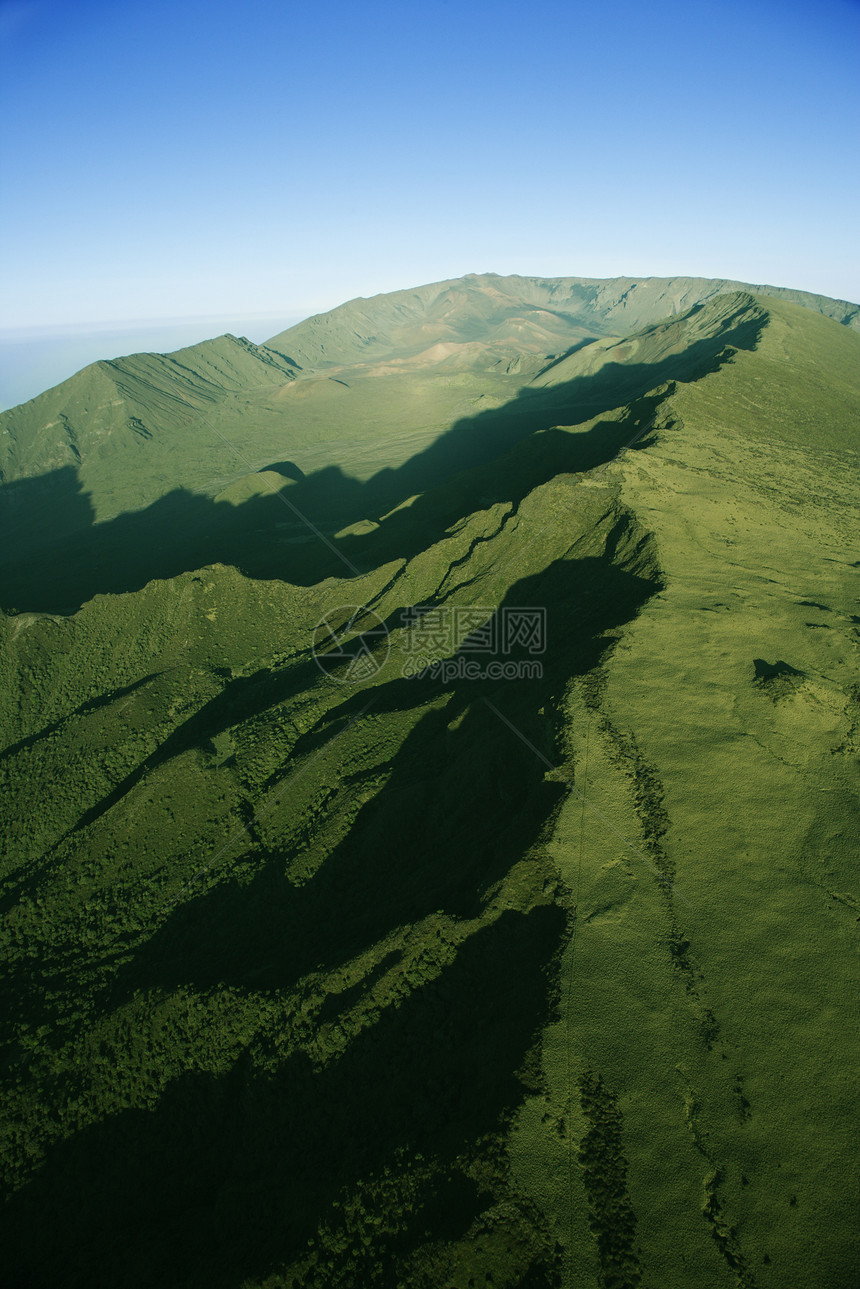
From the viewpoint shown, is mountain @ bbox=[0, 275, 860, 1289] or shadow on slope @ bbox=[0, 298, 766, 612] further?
shadow on slope @ bbox=[0, 298, 766, 612]

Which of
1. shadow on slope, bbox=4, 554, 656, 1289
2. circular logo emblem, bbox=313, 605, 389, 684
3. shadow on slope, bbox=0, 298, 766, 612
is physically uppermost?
shadow on slope, bbox=0, 298, 766, 612

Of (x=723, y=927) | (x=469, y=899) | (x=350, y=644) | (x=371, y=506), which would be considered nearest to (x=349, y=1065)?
(x=469, y=899)

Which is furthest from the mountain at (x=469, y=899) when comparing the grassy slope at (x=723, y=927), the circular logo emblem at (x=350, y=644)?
the circular logo emblem at (x=350, y=644)

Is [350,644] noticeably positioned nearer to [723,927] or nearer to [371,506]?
[723,927]

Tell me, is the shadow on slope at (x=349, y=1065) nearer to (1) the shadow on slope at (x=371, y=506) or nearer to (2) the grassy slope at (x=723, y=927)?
(2) the grassy slope at (x=723, y=927)

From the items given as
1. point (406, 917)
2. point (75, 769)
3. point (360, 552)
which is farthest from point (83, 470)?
point (406, 917)

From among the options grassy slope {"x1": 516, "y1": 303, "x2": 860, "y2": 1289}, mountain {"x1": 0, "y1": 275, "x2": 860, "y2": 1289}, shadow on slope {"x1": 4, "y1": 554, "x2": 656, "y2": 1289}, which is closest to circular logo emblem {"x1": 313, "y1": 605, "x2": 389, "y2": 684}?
mountain {"x1": 0, "y1": 275, "x2": 860, "y2": 1289}

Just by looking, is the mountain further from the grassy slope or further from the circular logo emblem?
the circular logo emblem
